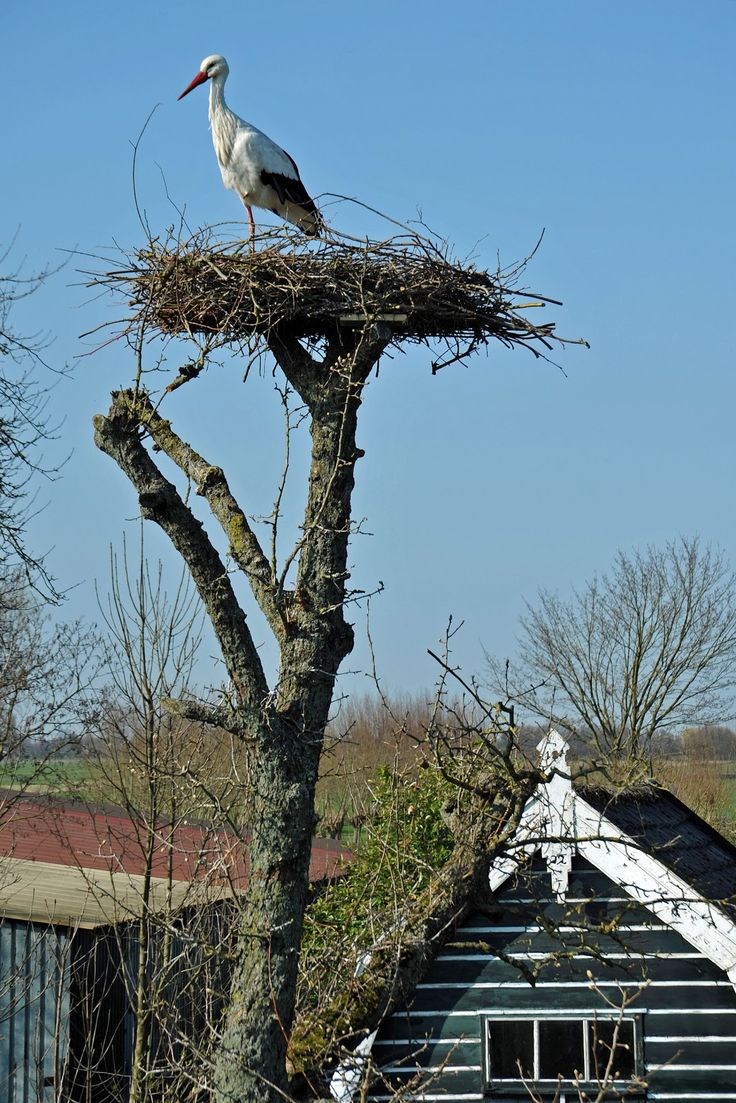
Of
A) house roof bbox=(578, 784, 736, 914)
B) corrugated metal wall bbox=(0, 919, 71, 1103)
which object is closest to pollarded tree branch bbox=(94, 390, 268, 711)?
house roof bbox=(578, 784, 736, 914)

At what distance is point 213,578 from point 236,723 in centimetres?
71

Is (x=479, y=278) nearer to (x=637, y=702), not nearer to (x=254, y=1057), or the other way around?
(x=254, y=1057)

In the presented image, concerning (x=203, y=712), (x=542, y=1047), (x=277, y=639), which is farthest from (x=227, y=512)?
(x=542, y=1047)

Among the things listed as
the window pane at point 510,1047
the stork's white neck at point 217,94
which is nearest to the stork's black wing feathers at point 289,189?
the stork's white neck at point 217,94

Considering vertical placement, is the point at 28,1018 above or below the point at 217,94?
below

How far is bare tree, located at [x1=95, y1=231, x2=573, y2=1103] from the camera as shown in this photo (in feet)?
18.2

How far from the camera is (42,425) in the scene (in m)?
14.7

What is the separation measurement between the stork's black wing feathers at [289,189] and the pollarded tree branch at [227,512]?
8.35 ft

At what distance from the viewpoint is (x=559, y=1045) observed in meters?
6.77

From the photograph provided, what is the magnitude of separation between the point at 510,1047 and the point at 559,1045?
0.27 meters

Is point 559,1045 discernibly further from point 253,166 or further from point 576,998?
point 253,166

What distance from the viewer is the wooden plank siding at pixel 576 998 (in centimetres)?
664

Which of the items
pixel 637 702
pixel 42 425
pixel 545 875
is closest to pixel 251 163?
pixel 545 875

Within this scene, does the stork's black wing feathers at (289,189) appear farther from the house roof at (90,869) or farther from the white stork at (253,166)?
the house roof at (90,869)
